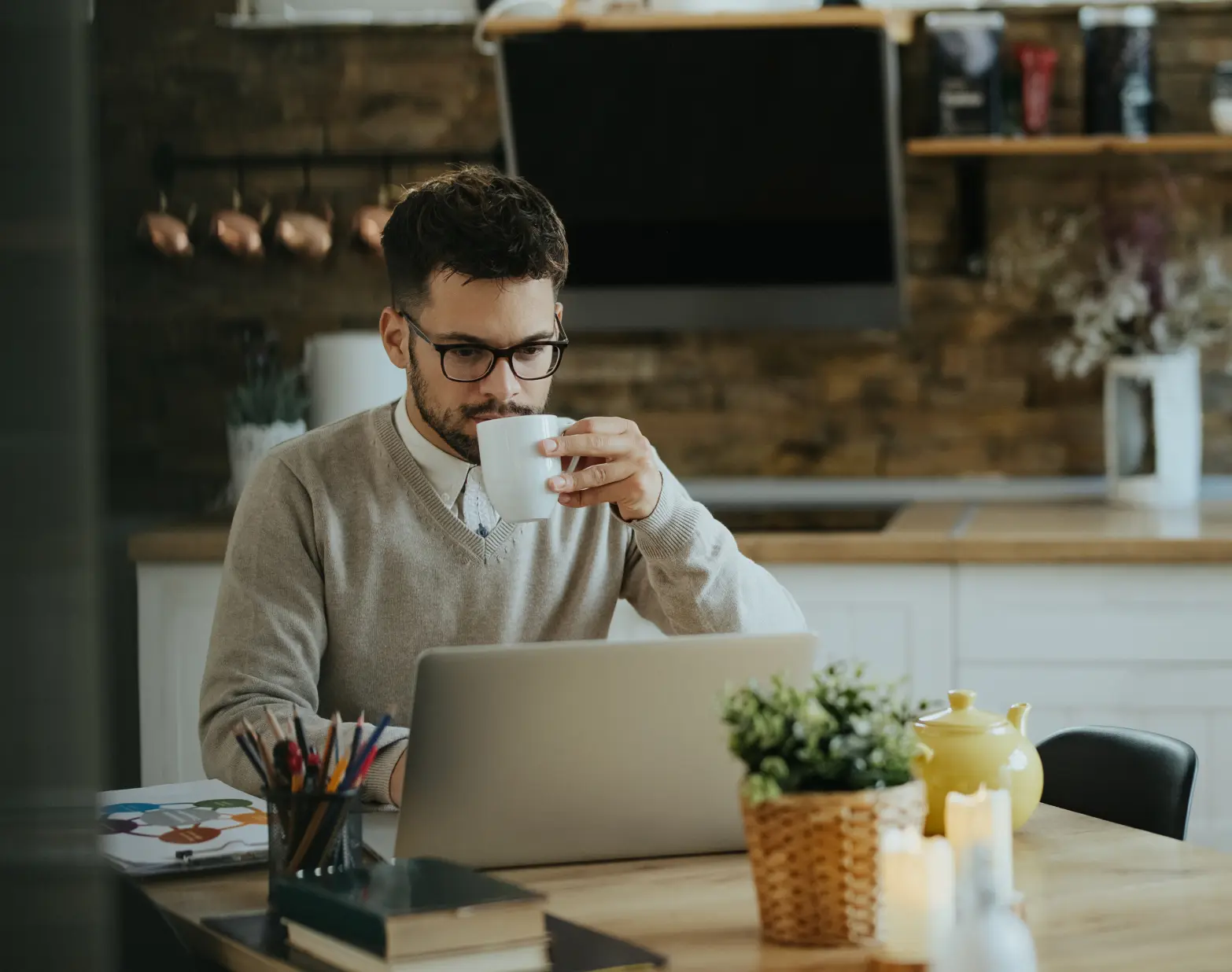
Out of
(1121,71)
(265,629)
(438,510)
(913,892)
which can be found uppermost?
(1121,71)

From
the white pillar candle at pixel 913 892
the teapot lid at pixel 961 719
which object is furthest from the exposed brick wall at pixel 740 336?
the white pillar candle at pixel 913 892

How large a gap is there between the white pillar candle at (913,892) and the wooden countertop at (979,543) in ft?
5.64

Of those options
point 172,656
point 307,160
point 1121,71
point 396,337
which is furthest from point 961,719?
point 307,160

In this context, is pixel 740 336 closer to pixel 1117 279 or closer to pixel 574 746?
pixel 1117 279

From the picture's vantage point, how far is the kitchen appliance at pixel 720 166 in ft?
10.2

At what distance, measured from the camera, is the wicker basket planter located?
106 centimetres

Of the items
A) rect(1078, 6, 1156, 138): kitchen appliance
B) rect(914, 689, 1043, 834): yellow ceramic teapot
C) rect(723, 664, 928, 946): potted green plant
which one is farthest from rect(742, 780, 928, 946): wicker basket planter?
rect(1078, 6, 1156, 138): kitchen appliance

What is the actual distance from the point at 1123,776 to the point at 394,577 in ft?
2.68

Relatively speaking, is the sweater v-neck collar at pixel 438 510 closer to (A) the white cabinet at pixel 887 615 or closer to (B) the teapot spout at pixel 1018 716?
(B) the teapot spout at pixel 1018 716

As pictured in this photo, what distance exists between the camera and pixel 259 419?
320 cm

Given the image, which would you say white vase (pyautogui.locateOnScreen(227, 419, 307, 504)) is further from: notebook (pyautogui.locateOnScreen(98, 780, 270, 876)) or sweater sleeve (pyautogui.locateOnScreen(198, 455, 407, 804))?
notebook (pyautogui.locateOnScreen(98, 780, 270, 876))

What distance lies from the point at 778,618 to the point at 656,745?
594 millimetres

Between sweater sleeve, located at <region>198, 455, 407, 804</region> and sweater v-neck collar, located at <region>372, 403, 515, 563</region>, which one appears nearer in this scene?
sweater sleeve, located at <region>198, 455, 407, 804</region>

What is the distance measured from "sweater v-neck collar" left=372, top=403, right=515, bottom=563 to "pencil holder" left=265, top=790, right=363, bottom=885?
605mm
